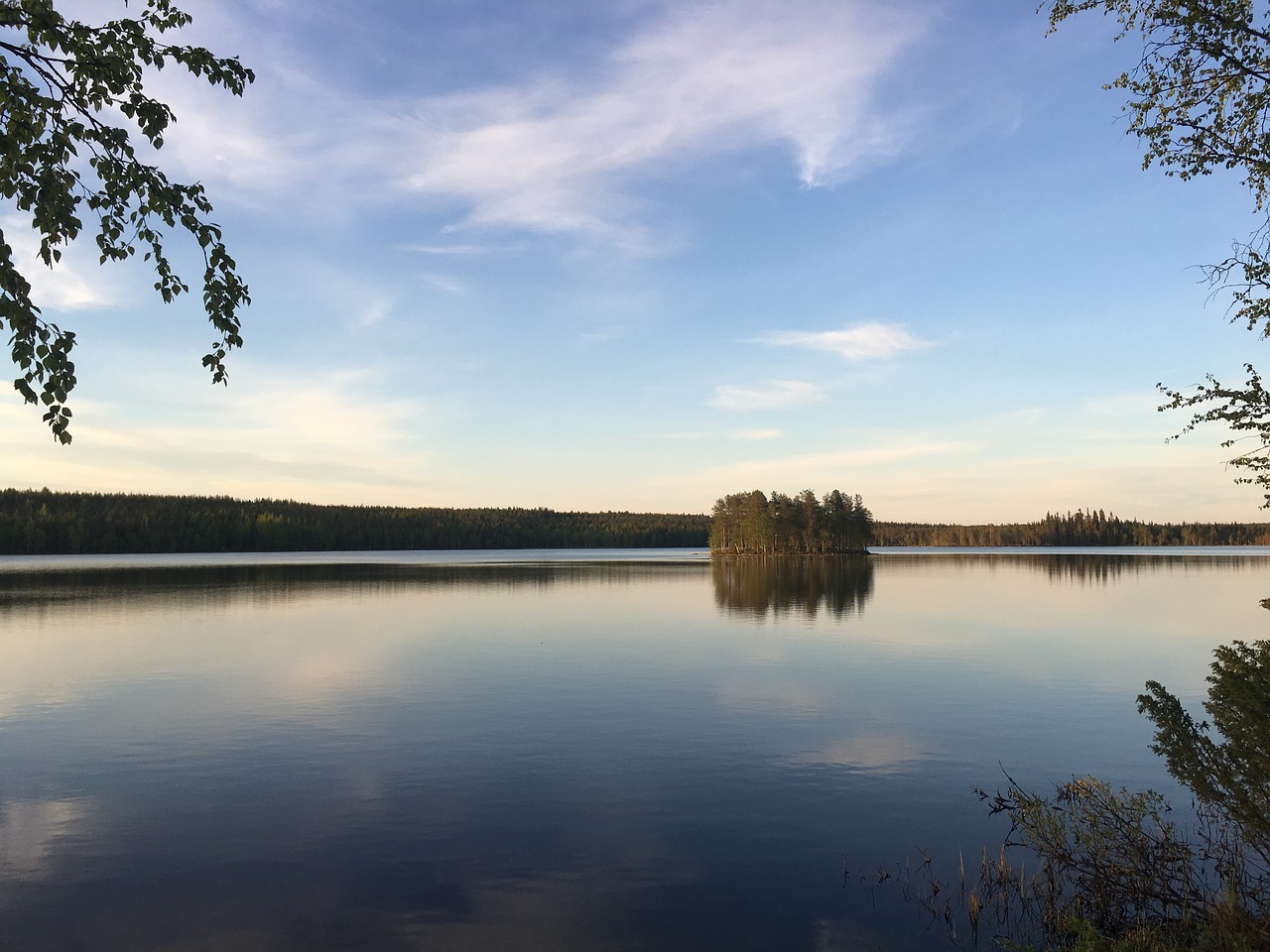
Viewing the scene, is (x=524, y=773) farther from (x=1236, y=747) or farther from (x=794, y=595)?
(x=794, y=595)

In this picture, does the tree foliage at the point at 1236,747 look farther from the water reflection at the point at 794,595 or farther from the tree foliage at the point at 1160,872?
the water reflection at the point at 794,595

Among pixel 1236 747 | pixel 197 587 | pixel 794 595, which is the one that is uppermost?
pixel 1236 747

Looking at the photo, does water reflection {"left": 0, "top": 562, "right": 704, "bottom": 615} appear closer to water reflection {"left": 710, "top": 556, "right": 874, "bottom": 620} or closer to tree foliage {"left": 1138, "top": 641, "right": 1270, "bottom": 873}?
water reflection {"left": 710, "top": 556, "right": 874, "bottom": 620}

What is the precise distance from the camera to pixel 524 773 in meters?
19.2

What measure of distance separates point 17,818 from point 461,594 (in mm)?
58044

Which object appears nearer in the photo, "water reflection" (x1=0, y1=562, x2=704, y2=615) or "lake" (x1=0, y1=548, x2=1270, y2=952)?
"lake" (x1=0, y1=548, x2=1270, y2=952)

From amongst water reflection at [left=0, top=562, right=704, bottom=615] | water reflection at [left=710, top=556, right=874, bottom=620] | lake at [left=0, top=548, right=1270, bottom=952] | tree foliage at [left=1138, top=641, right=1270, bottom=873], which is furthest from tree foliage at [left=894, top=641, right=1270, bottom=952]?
water reflection at [left=0, top=562, right=704, bottom=615]

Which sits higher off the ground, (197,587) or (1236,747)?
(1236,747)

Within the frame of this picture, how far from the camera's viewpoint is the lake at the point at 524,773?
485 inches

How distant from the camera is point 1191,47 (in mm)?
12359

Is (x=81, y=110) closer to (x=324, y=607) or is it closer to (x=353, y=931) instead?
(x=353, y=931)

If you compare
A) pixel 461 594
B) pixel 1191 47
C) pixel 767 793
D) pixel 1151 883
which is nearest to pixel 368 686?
pixel 767 793

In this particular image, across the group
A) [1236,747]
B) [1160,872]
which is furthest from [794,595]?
[1236,747]

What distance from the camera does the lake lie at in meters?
12.3
